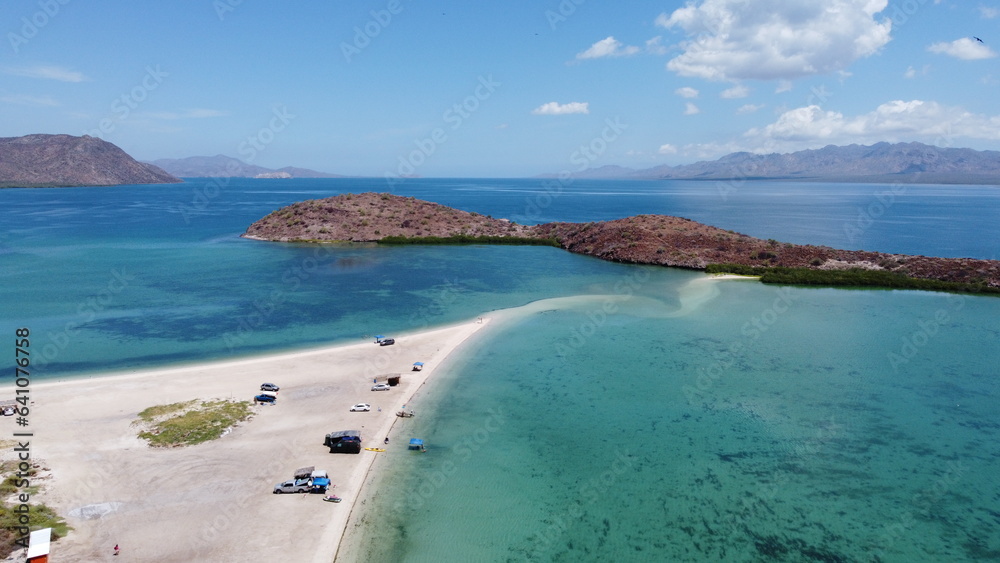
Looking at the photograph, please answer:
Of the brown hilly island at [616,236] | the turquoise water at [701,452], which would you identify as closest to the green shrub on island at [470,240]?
the brown hilly island at [616,236]

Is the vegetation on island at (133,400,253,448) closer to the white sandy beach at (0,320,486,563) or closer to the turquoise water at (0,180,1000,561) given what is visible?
the white sandy beach at (0,320,486,563)

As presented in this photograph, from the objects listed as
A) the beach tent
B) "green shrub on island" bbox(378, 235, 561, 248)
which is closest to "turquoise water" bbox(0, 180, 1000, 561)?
the beach tent

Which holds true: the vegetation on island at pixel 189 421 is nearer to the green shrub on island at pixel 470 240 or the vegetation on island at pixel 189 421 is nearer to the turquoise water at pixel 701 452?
the turquoise water at pixel 701 452

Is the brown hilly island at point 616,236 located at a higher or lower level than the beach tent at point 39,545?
higher

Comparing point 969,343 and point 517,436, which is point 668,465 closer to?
point 517,436

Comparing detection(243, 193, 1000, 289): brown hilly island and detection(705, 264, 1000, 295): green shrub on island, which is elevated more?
detection(243, 193, 1000, 289): brown hilly island

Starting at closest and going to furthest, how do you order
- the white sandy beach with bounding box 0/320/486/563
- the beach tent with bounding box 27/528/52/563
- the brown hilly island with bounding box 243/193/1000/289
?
the beach tent with bounding box 27/528/52/563 → the white sandy beach with bounding box 0/320/486/563 → the brown hilly island with bounding box 243/193/1000/289

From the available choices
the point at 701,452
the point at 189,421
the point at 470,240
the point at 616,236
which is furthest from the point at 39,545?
the point at 470,240
